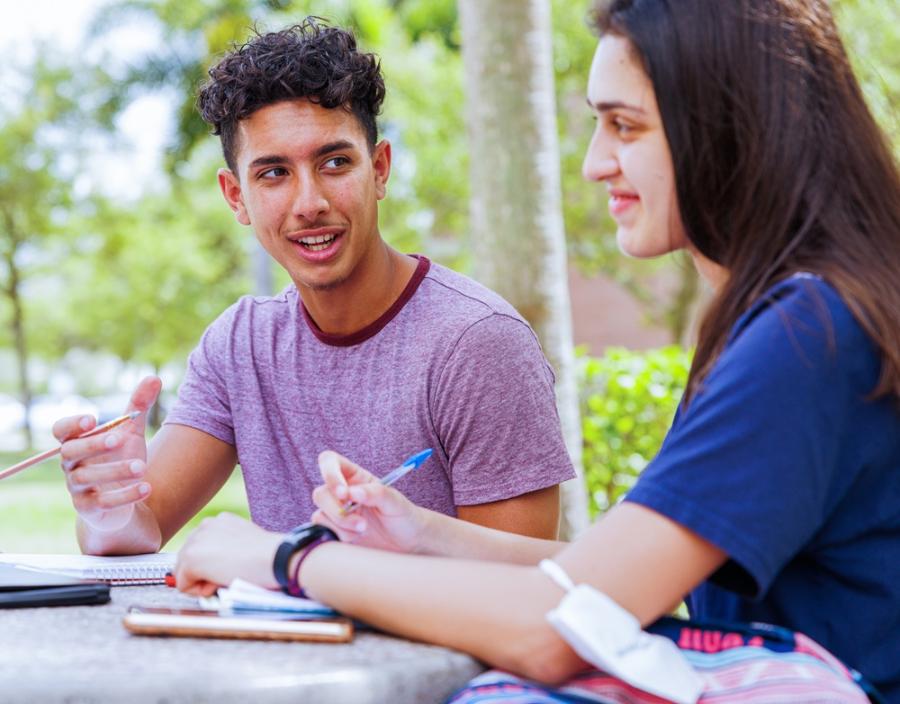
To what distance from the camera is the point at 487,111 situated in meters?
5.40

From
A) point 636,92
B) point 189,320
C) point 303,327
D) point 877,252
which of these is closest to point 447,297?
point 303,327

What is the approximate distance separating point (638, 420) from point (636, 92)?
182 inches

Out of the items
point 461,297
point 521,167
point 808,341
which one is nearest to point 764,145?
point 808,341

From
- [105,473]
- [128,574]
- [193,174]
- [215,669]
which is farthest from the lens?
[193,174]

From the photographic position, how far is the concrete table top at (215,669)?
138 cm

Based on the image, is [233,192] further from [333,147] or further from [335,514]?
[335,514]

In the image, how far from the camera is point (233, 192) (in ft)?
9.89

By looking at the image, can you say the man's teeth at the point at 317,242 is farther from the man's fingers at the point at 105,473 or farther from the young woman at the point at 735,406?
the young woman at the point at 735,406

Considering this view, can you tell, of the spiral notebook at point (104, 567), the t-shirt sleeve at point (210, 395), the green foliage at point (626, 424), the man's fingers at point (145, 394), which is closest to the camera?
the spiral notebook at point (104, 567)

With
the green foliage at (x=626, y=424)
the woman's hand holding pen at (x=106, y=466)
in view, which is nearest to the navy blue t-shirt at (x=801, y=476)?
the woman's hand holding pen at (x=106, y=466)

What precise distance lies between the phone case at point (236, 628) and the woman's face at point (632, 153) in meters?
0.76

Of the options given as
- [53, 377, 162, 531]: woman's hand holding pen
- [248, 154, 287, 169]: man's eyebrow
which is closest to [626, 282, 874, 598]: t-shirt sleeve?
[53, 377, 162, 531]: woman's hand holding pen

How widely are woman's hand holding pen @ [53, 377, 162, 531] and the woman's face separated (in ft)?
3.23

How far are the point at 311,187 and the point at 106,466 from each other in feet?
2.70
